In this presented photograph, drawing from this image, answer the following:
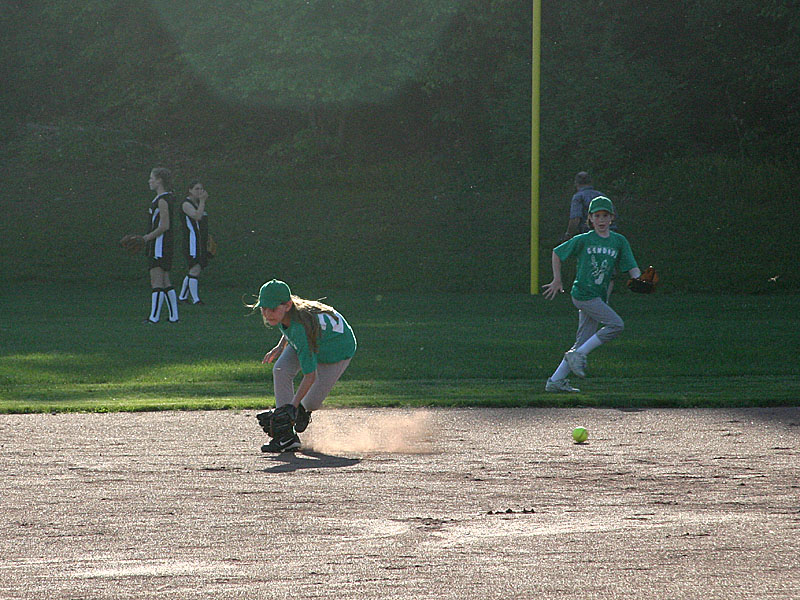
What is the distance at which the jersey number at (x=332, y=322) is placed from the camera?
775 cm

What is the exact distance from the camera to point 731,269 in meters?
25.1

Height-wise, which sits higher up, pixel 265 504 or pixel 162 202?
pixel 162 202

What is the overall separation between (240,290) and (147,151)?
1480 centimetres

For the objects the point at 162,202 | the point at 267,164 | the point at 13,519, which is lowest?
the point at 13,519

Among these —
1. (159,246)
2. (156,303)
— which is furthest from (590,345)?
(156,303)

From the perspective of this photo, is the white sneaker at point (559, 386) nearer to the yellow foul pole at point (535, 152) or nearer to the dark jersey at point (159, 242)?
the dark jersey at point (159, 242)

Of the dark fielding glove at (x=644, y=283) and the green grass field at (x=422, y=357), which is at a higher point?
the dark fielding glove at (x=644, y=283)

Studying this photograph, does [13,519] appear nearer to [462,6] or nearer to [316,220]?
[316,220]

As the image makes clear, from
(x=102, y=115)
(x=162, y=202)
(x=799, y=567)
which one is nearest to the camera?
(x=799, y=567)

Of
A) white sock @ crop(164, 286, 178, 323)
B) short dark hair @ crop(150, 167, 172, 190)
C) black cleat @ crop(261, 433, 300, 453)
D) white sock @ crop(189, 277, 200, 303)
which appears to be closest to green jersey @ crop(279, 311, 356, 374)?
black cleat @ crop(261, 433, 300, 453)

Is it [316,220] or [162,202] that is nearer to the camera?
[162,202]

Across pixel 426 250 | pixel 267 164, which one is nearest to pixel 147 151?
pixel 267 164

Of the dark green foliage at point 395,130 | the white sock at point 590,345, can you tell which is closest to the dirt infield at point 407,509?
the white sock at point 590,345

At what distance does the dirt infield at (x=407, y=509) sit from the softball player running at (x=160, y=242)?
7.17 meters
